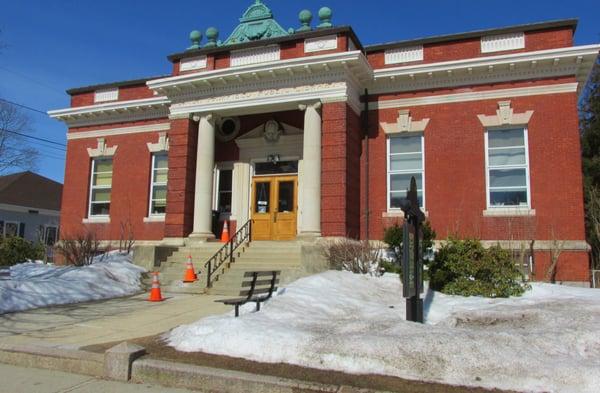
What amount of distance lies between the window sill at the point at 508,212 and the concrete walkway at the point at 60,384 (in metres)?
12.2

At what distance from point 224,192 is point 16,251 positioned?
875 centimetres

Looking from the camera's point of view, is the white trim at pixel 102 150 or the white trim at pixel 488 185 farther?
the white trim at pixel 102 150

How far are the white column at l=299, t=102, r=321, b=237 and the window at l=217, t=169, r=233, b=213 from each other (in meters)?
4.17

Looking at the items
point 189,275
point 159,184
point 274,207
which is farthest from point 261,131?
point 189,275

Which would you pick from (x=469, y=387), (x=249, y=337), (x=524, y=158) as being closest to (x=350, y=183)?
(x=524, y=158)

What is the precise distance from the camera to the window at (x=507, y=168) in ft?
50.1

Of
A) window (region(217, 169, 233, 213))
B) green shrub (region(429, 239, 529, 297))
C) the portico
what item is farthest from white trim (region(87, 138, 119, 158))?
green shrub (region(429, 239, 529, 297))

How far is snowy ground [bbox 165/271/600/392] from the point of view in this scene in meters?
5.25

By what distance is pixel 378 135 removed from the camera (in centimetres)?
1683

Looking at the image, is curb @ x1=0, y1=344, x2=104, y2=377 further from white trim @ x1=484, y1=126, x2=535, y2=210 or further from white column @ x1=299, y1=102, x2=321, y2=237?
white trim @ x1=484, y1=126, x2=535, y2=210

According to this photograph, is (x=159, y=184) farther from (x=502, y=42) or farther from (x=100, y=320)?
(x=502, y=42)

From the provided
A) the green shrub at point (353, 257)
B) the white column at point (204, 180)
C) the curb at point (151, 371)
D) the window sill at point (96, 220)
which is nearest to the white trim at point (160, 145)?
the white column at point (204, 180)

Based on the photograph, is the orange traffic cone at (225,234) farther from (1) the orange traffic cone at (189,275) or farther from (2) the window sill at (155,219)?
(1) the orange traffic cone at (189,275)

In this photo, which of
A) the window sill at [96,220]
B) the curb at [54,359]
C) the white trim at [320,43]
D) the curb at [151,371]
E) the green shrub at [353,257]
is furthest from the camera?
the window sill at [96,220]
